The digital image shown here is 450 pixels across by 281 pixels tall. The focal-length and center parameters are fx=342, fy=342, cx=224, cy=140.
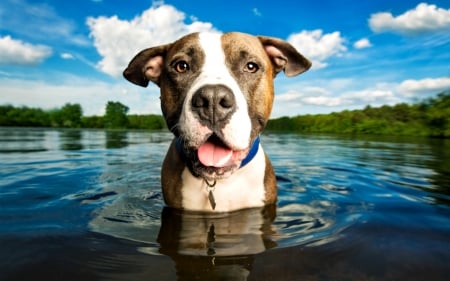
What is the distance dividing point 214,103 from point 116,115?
90.7 metres

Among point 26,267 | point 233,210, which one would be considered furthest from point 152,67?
point 26,267

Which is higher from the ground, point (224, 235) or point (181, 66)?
point (181, 66)

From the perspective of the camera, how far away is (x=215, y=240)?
2.86m

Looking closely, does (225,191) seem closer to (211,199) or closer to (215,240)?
(211,199)

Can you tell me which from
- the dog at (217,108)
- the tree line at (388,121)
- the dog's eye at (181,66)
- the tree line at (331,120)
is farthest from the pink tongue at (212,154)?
the tree line at (388,121)

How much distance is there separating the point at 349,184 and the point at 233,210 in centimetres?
286

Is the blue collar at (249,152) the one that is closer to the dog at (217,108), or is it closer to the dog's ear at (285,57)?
the dog at (217,108)

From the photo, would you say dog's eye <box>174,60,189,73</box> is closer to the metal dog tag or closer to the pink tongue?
the pink tongue

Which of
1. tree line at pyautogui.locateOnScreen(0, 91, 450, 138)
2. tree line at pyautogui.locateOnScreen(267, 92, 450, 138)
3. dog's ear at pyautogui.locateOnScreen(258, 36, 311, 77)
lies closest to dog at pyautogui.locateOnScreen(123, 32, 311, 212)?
dog's ear at pyautogui.locateOnScreen(258, 36, 311, 77)

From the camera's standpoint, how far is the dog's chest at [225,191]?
3.63 metres

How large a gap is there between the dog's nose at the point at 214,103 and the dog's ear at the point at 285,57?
Result: 1505 millimetres

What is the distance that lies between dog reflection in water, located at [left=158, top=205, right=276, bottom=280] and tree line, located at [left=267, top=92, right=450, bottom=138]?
3406 centimetres

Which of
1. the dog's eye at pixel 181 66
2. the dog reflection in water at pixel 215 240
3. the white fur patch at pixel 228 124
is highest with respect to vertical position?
the dog's eye at pixel 181 66

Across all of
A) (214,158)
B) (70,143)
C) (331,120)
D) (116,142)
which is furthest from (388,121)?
(214,158)
